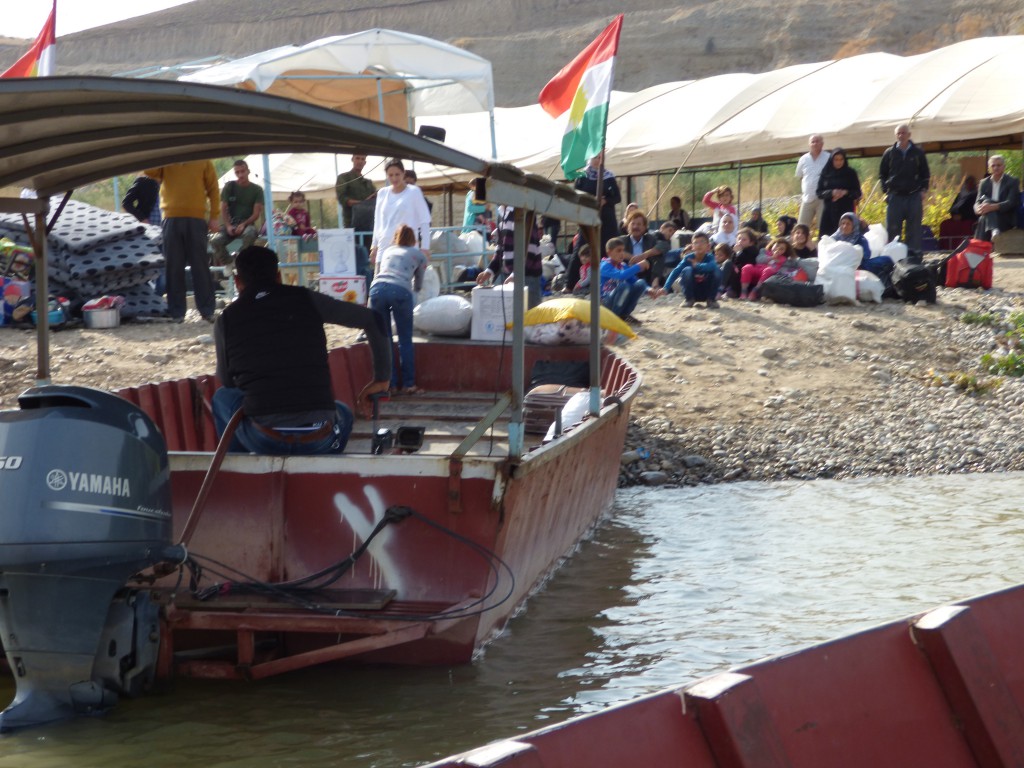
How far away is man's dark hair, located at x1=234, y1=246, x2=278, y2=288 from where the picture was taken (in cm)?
649

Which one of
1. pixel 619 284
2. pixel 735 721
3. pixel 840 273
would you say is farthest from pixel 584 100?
pixel 735 721

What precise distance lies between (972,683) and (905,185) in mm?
14629

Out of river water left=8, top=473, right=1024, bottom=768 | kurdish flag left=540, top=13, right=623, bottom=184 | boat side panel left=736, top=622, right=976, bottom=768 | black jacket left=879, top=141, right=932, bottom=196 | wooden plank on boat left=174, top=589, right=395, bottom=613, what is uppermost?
kurdish flag left=540, top=13, right=623, bottom=184

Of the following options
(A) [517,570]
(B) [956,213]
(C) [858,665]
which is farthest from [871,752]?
(B) [956,213]

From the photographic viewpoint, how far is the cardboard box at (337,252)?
1391cm

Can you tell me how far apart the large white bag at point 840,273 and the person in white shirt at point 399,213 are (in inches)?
191

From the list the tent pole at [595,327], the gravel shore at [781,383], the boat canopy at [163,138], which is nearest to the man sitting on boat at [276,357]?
the boat canopy at [163,138]

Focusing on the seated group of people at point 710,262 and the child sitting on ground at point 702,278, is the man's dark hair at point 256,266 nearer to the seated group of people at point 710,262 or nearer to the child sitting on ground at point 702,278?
the seated group of people at point 710,262

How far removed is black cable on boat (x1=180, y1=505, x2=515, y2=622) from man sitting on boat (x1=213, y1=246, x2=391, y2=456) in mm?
→ 706

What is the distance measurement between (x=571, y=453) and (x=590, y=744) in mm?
4022

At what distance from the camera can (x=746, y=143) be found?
2319 cm

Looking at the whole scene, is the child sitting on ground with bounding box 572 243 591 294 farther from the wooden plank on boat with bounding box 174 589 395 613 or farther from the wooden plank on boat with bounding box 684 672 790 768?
the wooden plank on boat with bounding box 684 672 790 768

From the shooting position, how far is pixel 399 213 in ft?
44.3

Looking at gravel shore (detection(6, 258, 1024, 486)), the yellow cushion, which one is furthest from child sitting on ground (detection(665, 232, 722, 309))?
the yellow cushion
